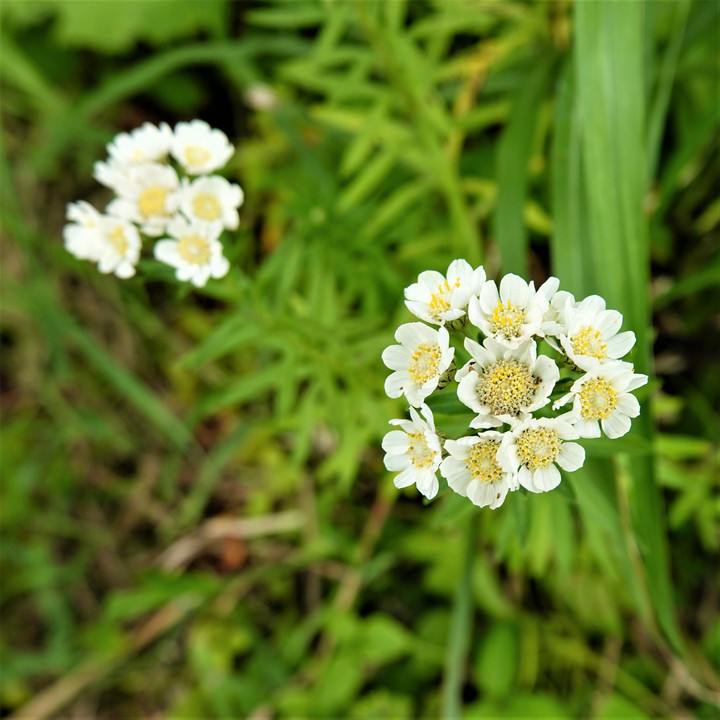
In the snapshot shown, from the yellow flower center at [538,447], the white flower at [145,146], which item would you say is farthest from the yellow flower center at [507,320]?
the white flower at [145,146]

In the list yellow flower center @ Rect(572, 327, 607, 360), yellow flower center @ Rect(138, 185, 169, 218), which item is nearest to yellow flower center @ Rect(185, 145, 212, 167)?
yellow flower center @ Rect(138, 185, 169, 218)

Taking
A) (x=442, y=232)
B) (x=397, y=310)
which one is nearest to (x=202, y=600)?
(x=397, y=310)

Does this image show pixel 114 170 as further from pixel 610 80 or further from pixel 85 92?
pixel 85 92

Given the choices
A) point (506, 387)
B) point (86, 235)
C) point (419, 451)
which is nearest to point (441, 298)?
point (506, 387)

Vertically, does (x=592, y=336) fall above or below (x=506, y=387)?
above

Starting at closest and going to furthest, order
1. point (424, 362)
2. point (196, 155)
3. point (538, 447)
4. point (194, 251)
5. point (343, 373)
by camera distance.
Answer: point (538, 447)
point (424, 362)
point (194, 251)
point (196, 155)
point (343, 373)

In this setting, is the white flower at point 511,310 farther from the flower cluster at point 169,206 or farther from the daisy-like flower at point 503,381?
the flower cluster at point 169,206

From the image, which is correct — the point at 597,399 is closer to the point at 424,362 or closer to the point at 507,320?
the point at 507,320
